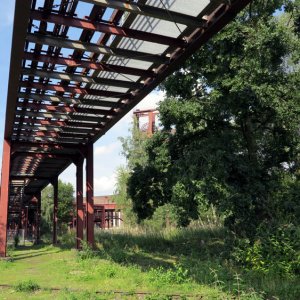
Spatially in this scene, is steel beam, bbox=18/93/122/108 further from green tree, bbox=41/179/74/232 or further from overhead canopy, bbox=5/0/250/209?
green tree, bbox=41/179/74/232

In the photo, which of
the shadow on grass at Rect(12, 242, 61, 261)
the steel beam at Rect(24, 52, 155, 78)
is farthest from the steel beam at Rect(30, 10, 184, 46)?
the shadow on grass at Rect(12, 242, 61, 261)

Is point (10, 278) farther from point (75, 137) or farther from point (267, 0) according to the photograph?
point (267, 0)

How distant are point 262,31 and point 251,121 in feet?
12.2

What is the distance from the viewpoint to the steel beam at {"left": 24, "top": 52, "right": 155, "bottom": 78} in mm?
8344

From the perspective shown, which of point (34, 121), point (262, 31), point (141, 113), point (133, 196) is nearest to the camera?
point (262, 31)

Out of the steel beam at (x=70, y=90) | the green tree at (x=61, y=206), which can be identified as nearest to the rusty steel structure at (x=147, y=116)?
the green tree at (x=61, y=206)

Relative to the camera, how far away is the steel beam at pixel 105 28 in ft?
22.3

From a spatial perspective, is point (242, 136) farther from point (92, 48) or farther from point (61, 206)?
point (61, 206)

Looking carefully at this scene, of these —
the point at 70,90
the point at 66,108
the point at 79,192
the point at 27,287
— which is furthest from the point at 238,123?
the point at 27,287

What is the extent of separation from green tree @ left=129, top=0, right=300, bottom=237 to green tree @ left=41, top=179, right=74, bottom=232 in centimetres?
3271

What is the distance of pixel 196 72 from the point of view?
13711mm

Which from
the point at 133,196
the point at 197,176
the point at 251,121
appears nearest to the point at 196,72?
the point at 251,121

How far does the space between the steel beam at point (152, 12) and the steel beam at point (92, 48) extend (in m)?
1.57

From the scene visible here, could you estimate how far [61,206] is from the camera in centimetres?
4647
